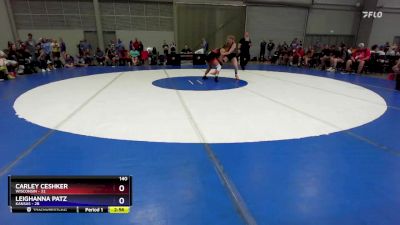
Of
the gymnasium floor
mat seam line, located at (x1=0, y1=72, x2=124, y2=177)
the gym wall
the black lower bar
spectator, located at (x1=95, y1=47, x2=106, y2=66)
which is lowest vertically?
the gymnasium floor

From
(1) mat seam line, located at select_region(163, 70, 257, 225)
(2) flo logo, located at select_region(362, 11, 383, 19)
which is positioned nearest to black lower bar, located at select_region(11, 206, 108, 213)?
(1) mat seam line, located at select_region(163, 70, 257, 225)

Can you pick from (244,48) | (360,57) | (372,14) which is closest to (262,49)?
(244,48)

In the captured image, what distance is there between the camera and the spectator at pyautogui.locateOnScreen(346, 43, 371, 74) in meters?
12.6

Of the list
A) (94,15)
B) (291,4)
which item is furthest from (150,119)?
(291,4)

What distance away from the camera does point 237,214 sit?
2.35 metres

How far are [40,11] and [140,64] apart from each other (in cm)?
788

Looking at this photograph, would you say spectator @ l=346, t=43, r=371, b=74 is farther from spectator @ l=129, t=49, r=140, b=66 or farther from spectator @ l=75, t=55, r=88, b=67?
spectator @ l=75, t=55, r=88, b=67

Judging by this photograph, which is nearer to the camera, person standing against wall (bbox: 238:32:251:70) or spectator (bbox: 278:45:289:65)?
person standing against wall (bbox: 238:32:251:70)

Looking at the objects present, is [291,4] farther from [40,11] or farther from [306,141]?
[306,141]

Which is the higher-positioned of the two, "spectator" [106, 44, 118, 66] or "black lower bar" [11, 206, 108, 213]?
"black lower bar" [11, 206, 108, 213]

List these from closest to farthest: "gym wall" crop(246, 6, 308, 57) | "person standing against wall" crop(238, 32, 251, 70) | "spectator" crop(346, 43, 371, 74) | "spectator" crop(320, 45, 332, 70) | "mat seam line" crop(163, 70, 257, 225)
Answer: "mat seam line" crop(163, 70, 257, 225) → "spectator" crop(346, 43, 371, 74) → "person standing against wall" crop(238, 32, 251, 70) → "spectator" crop(320, 45, 332, 70) → "gym wall" crop(246, 6, 308, 57)
